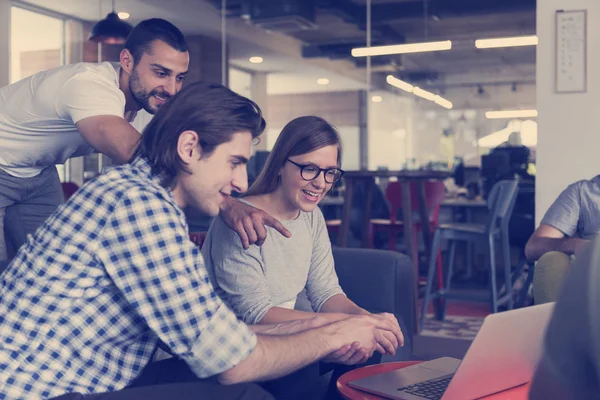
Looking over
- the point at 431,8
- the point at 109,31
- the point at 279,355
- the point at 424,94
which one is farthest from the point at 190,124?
the point at 424,94

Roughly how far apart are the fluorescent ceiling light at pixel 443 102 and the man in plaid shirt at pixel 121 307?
1207 cm

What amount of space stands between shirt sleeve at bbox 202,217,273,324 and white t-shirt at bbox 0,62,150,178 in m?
0.52

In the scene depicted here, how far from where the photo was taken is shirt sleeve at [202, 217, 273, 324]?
201 cm

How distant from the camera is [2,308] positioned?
135cm

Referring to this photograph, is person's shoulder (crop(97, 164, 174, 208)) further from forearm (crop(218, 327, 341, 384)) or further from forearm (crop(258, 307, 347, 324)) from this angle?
forearm (crop(258, 307, 347, 324))

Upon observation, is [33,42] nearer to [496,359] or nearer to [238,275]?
[238,275]

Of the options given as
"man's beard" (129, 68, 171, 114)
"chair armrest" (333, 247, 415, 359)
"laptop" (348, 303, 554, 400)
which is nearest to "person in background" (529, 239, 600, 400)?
"laptop" (348, 303, 554, 400)

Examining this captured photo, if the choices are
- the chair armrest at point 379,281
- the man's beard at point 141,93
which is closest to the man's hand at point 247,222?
the man's beard at point 141,93

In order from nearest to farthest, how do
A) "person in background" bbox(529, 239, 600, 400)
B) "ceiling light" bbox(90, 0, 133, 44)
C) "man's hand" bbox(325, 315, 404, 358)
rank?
"person in background" bbox(529, 239, 600, 400)
"man's hand" bbox(325, 315, 404, 358)
"ceiling light" bbox(90, 0, 133, 44)

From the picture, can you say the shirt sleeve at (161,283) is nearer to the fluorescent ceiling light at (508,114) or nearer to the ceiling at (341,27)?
the ceiling at (341,27)

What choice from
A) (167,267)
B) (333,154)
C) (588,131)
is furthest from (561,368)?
(588,131)

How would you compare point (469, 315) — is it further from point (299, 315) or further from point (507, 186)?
point (299, 315)

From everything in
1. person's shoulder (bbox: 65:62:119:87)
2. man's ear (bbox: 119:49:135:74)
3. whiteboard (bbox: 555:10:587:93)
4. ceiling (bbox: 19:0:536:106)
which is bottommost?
person's shoulder (bbox: 65:62:119:87)

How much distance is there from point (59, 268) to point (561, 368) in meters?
0.93
